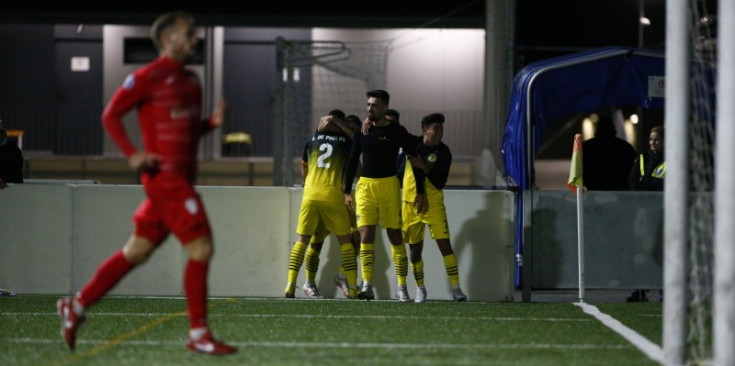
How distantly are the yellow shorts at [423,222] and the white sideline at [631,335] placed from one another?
1703mm

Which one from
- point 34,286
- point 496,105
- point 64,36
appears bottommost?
point 34,286

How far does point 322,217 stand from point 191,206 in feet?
17.5

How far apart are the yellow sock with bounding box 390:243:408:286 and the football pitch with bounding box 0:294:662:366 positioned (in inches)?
26.8

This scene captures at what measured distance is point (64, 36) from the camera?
2525 centimetres

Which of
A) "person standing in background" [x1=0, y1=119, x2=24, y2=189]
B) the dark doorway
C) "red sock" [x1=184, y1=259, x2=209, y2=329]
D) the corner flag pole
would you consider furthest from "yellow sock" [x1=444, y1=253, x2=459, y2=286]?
the dark doorway

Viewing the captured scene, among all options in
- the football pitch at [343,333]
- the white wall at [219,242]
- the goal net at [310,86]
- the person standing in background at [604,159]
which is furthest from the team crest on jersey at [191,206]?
the person standing in background at [604,159]

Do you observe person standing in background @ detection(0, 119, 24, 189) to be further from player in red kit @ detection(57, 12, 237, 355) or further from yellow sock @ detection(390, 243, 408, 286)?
player in red kit @ detection(57, 12, 237, 355)

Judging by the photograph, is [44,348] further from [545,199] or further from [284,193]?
[545,199]

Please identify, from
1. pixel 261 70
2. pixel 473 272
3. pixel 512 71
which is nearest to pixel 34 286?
pixel 473 272

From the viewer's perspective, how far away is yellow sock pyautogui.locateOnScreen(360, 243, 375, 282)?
11680mm

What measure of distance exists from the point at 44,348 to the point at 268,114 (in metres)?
16.7

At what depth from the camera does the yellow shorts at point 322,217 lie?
1195 centimetres

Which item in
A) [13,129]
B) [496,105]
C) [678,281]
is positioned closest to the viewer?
[678,281]

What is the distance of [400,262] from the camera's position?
1176 cm
